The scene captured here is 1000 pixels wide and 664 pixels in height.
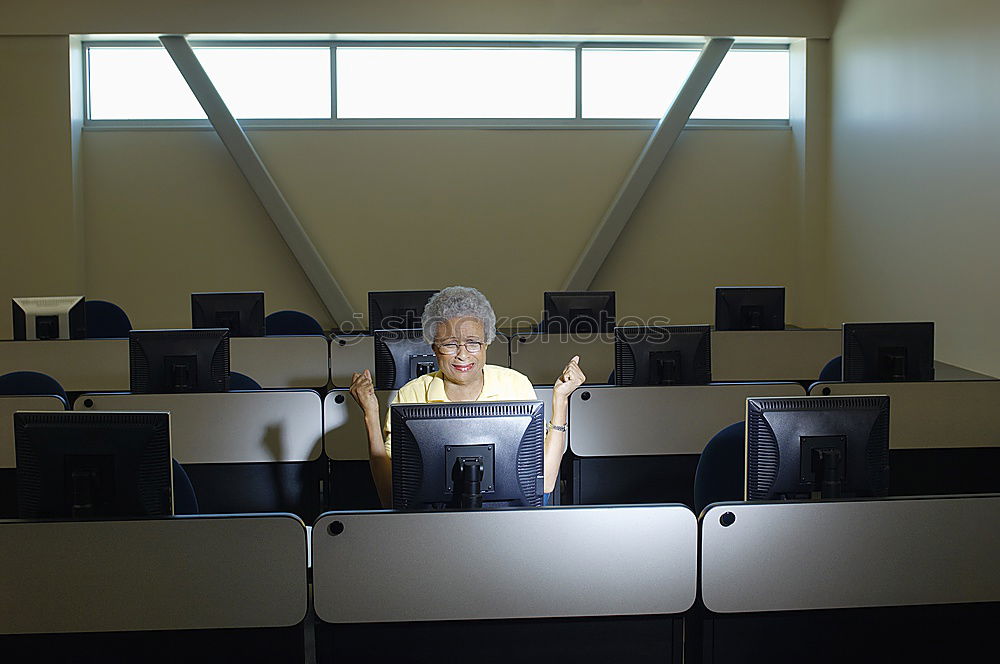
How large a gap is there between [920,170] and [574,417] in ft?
15.2

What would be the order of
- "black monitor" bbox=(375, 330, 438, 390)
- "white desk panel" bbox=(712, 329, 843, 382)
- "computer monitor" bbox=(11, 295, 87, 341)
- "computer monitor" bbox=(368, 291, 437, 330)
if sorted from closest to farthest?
"black monitor" bbox=(375, 330, 438, 390), "white desk panel" bbox=(712, 329, 843, 382), "computer monitor" bbox=(368, 291, 437, 330), "computer monitor" bbox=(11, 295, 87, 341)

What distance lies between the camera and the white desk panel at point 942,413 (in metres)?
3.98

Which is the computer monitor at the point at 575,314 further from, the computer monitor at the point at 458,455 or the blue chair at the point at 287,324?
the computer monitor at the point at 458,455

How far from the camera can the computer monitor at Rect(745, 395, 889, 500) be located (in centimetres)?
237

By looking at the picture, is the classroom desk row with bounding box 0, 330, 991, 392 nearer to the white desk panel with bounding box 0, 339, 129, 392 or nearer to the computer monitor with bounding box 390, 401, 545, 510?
the white desk panel with bounding box 0, 339, 129, 392

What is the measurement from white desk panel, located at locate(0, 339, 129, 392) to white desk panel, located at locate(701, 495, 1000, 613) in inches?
158

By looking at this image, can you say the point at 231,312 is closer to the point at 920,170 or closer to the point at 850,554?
the point at 850,554

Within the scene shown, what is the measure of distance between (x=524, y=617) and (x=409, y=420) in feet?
1.73

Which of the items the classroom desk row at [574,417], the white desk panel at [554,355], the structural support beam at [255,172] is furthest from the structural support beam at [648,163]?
the classroom desk row at [574,417]

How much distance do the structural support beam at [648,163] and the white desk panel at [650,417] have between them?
5169 mm

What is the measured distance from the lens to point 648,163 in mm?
8977

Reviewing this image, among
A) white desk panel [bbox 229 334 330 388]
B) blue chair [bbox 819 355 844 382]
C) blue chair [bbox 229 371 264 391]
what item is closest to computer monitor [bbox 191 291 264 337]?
white desk panel [bbox 229 334 330 388]

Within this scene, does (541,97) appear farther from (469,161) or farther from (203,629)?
(203,629)

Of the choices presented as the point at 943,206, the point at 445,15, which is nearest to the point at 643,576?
the point at 943,206
